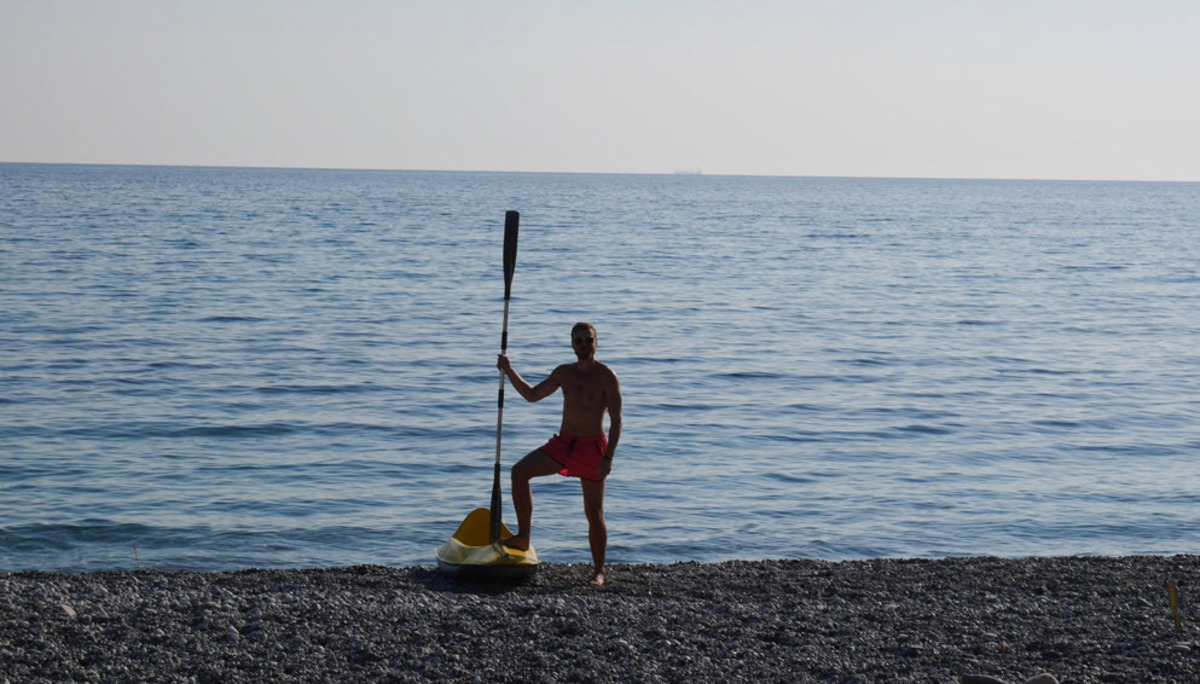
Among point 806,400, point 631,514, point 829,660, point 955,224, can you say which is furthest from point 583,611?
point 955,224

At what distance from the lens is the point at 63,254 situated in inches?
1880

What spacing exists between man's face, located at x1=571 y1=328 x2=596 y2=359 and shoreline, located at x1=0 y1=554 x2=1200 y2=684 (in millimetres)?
1595

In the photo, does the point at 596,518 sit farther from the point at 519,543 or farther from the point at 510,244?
the point at 510,244

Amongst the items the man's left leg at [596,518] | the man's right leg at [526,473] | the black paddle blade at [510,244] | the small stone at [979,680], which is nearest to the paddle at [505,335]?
the black paddle blade at [510,244]

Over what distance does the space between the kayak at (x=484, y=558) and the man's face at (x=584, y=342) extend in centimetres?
142

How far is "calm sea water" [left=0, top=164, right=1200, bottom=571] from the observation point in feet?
43.0

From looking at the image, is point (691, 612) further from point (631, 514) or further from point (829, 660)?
point (631, 514)

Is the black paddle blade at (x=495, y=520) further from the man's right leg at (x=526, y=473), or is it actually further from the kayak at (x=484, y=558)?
the man's right leg at (x=526, y=473)

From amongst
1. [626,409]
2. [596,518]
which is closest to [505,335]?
[596,518]

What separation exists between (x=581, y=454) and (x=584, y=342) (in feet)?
2.52

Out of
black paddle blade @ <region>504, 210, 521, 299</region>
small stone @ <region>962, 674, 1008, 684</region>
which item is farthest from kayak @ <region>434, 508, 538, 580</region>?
small stone @ <region>962, 674, 1008, 684</region>

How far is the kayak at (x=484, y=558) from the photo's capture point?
9.54 m

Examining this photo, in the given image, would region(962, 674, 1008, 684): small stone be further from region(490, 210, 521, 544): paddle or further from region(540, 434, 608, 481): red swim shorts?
region(490, 210, 521, 544): paddle

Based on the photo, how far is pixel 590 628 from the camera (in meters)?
7.86
